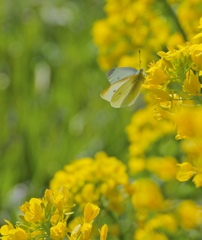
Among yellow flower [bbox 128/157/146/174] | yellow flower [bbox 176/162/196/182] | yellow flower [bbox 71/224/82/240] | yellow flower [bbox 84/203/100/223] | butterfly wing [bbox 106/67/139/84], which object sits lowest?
yellow flower [bbox 128/157/146/174]

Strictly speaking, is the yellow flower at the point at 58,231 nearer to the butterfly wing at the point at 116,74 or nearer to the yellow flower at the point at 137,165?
the butterfly wing at the point at 116,74

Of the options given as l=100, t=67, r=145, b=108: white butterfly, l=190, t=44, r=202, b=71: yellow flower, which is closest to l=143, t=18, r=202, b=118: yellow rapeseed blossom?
l=190, t=44, r=202, b=71: yellow flower

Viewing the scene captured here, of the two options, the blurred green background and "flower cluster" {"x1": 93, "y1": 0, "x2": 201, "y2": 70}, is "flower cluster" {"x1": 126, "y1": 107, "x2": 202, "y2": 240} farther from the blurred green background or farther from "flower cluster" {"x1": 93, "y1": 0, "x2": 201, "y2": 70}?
the blurred green background

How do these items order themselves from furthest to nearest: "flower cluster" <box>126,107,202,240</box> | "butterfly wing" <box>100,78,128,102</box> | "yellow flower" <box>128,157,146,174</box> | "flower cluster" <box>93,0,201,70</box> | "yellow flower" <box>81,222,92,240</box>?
1. "yellow flower" <box>128,157,146,174</box>
2. "flower cluster" <box>93,0,201,70</box>
3. "flower cluster" <box>126,107,202,240</box>
4. "butterfly wing" <box>100,78,128,102</box>
5. "yellow flower" <box>81,222,92,240</box>

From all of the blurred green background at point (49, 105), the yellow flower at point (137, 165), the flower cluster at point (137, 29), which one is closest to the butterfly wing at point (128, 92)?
the flower cluster at point (137, 29)

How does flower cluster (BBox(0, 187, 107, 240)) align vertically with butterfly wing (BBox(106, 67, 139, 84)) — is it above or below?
below

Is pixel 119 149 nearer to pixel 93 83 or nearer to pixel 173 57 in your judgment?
pixel 93 83

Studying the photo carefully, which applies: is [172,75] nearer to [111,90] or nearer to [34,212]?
→ [111,90]
